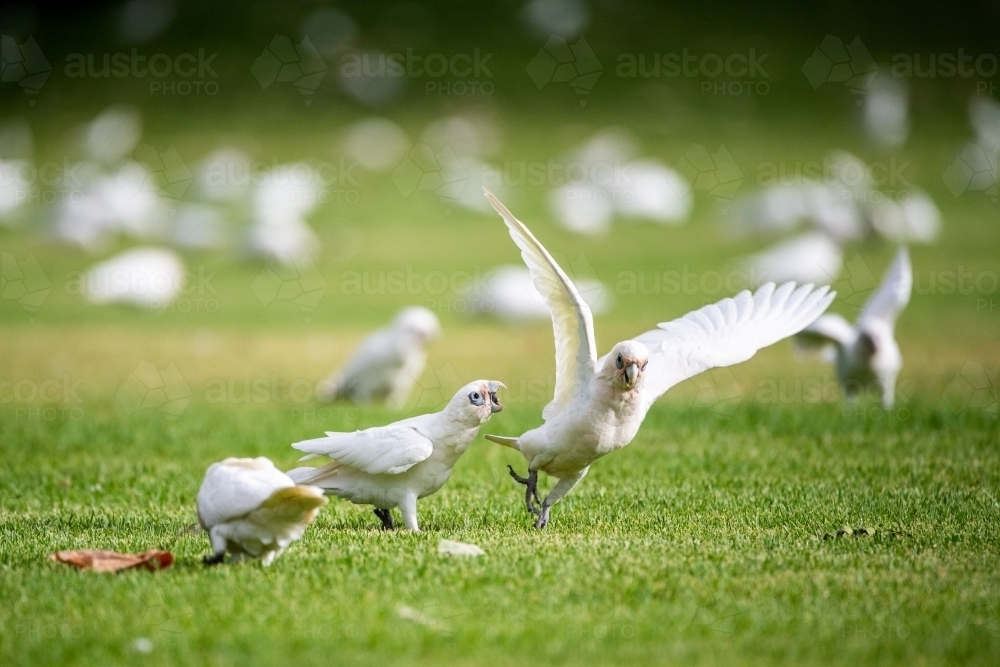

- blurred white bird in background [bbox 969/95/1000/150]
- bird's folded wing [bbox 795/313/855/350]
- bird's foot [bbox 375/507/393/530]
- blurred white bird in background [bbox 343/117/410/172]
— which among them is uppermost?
blurred white bird in background [bbox 969/95/1000/150]

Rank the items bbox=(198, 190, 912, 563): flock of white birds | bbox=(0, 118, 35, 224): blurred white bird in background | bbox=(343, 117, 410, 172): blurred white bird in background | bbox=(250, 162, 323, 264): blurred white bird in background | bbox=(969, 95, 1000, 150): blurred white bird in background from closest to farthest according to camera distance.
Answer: bbox=(198, 190, 912, 563): flock of white birds
bbox=(250, 162, 323, 264): blurred white bird in background
bbox=(0, 118, 35, 224): blurred white bird in background
bbox=(969, 95, 1000, 150): blurred white bird in background
bbox=(343, 117, 410, 172): blurred white bird in background

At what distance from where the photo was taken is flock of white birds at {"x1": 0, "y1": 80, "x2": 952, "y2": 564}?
17.1 feet

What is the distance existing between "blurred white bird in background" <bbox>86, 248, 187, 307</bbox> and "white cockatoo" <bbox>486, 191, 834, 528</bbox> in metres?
12.8

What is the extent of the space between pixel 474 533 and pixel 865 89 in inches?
1092

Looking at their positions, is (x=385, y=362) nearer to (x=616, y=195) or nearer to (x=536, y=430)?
(x=536, y=430)

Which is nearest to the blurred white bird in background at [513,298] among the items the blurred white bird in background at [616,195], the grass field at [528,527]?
the grass field at [528,527]

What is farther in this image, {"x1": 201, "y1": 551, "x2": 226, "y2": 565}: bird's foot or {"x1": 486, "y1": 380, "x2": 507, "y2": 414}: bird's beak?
{"x1": 486, "y1": 380, "x2": 507, "y2": 414}: bird's beak

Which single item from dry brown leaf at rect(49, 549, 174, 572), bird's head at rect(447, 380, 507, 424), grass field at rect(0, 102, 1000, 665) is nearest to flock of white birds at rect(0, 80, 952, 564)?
bird's head at rect(447, 380, 507, 424)

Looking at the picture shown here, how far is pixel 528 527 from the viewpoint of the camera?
18.0ft

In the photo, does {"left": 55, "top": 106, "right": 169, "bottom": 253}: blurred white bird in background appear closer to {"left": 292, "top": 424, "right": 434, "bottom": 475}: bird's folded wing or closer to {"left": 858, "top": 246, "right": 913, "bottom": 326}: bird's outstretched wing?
{"left": 858, "top": 246, "right": 913, "bottom": 326}: bird's outstretched wing

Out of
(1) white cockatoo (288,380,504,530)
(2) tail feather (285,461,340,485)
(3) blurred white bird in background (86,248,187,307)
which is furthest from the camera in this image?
(3) blurred white bird in background (86,248,187,307)

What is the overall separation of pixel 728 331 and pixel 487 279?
10.5 meters

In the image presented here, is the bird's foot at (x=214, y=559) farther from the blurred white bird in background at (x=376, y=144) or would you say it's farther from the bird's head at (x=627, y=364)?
the blurred white bird in background at (x=376, y=144)

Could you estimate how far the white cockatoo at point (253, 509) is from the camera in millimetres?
4348
